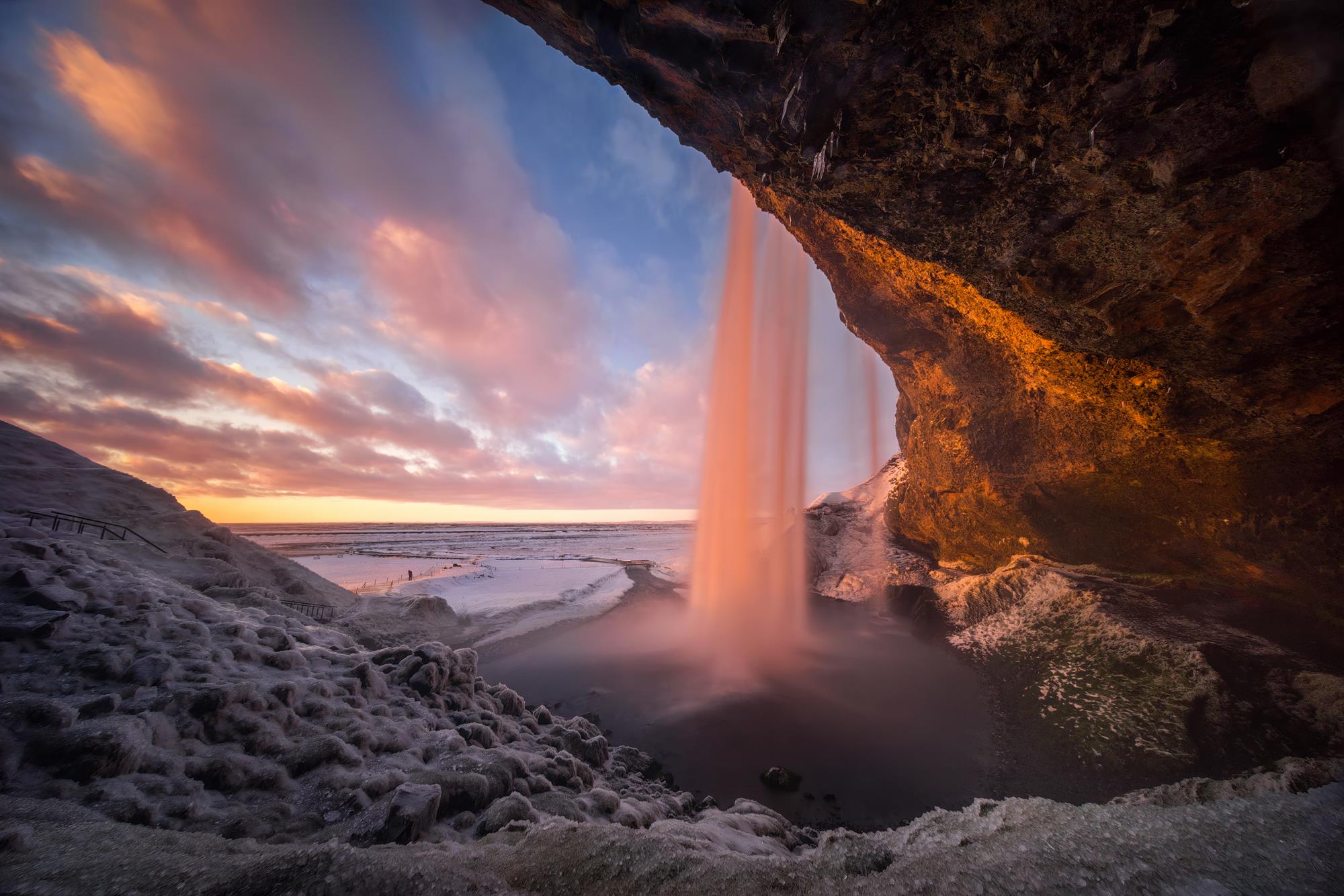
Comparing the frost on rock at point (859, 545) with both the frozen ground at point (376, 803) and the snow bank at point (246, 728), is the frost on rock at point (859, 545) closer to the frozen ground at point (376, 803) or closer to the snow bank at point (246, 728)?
the frozen ground at point (376, 803)

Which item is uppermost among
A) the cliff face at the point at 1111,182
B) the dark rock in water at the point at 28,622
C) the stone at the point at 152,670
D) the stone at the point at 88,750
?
the cliff face at the point at 1111,182

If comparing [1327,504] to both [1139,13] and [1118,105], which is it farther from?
[1139,13]

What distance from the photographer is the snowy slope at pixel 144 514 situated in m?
10.4

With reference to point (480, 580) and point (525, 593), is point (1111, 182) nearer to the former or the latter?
point (525, 593)

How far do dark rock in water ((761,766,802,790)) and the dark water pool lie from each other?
93 mm

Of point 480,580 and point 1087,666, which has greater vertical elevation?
point 1087,666

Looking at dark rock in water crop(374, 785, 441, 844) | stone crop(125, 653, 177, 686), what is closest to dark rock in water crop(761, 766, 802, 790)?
dark rock in water crop(374, 785, 441, 844)

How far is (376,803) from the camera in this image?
4070 millimetres

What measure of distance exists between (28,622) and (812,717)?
40.4 feet

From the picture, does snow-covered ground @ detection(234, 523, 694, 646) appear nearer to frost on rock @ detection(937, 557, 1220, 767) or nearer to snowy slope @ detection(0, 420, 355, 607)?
snowy slope @ detection(0, 420, 355, 607)

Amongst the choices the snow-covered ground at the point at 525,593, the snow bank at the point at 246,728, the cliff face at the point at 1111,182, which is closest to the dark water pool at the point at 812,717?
the snow bank at the point at 246,728

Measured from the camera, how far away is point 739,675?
11812 mm

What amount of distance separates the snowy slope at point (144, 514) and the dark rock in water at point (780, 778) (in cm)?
1155

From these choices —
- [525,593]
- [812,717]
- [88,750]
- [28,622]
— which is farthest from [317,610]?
[812,717]
